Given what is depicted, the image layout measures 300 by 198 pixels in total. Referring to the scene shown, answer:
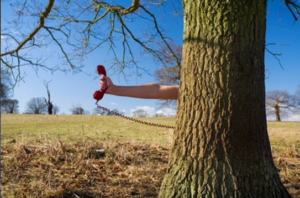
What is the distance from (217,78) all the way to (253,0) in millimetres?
774

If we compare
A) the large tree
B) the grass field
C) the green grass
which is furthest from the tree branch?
the large tree

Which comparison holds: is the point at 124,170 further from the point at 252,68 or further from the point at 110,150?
the point at 252,68

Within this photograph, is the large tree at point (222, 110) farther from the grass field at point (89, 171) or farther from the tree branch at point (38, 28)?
the tree branch at point (38, 28)

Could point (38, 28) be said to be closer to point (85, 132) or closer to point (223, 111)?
point (85, 132)

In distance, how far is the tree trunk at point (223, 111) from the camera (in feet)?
6.73

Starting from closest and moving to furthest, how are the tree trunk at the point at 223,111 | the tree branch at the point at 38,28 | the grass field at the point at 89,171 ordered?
1. the tree trunk at the point at 223,111
2. the grass field at the point at 89,171
3. the tree branch at the point at 38,28

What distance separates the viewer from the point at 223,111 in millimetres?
2051

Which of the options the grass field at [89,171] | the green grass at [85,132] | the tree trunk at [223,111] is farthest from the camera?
the green grass at [85,132]

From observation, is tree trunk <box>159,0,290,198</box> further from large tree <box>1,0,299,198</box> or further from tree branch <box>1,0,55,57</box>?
tree branch <box>1,0,55,57</box>

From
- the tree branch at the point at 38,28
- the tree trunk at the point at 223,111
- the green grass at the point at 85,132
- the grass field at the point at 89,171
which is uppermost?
the tree branch at the point at 38,28

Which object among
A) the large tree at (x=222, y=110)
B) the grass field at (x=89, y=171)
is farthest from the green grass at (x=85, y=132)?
the large tree at (x=222, y=110)

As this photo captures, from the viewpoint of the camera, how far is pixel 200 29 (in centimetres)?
220

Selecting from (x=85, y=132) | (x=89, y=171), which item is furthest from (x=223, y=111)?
(x=85, y=132)

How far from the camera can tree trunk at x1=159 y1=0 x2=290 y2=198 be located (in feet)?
6.73
